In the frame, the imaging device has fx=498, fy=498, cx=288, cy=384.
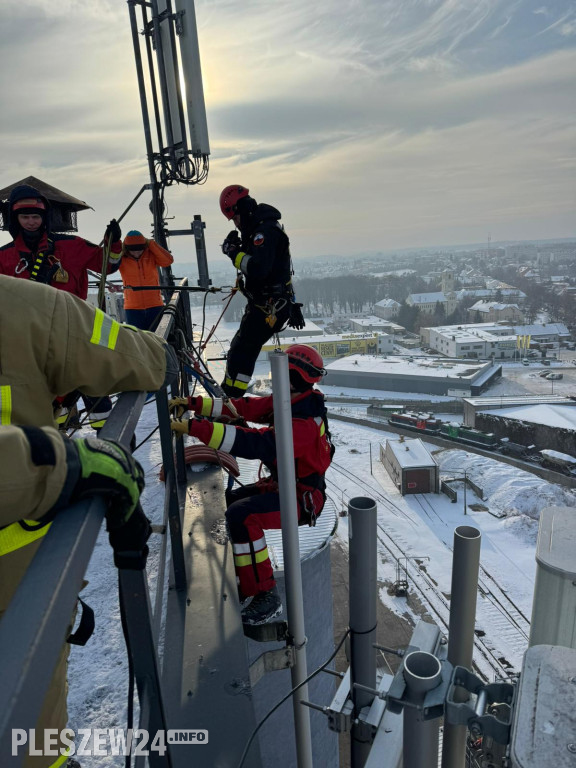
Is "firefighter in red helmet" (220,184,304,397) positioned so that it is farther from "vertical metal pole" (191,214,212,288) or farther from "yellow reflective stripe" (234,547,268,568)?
"vertical metal pole" (191,214,212,288)

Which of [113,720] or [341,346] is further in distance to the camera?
[341,346]

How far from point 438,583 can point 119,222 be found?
54.7 feet

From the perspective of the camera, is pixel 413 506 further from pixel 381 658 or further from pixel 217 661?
pixel 217 661

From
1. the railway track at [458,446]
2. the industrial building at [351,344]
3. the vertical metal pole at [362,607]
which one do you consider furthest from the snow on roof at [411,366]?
the vertical metal pole at [362,607]

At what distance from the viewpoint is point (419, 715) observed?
2.60m

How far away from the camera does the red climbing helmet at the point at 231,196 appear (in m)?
5.55

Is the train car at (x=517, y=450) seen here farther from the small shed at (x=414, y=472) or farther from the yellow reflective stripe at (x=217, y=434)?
the yellow reflective stripe at (x=217, y=434)

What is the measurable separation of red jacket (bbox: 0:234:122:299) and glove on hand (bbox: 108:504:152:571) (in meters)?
3.24

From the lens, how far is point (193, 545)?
4164 mm

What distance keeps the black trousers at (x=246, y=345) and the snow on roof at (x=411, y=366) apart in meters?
34.7

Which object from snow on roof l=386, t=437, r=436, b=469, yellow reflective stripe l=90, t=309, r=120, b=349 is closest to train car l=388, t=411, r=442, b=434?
snow on roof l=386, t=437, r=436, b=469

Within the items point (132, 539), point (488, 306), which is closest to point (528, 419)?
point (132, 539)

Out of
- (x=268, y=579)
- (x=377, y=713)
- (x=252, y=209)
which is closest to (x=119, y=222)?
(x=252, y=209)

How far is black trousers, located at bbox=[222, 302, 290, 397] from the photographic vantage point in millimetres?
5855
